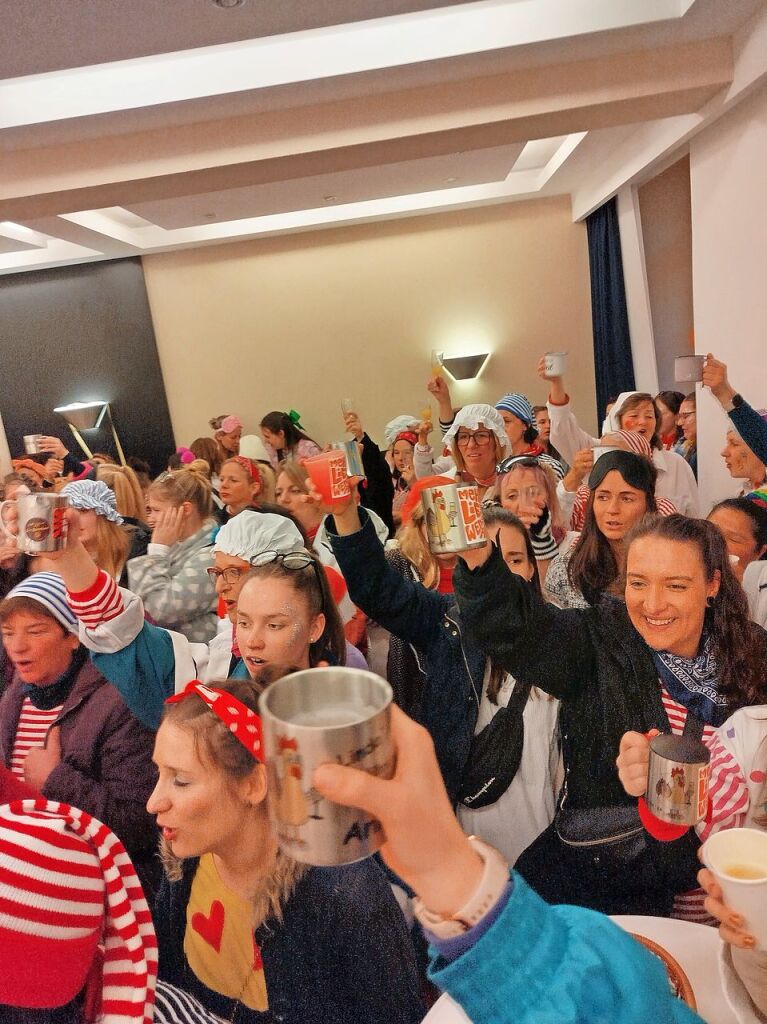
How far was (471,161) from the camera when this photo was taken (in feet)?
18.9

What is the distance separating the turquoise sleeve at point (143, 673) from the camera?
4.82 ft

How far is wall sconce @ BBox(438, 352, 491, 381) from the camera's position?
7.55m

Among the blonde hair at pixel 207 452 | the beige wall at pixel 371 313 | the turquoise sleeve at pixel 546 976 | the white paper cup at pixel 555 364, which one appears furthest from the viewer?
the beige wall at pixel 371 313

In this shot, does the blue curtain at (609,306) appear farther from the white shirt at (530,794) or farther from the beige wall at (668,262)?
the white shirt at (530,794)

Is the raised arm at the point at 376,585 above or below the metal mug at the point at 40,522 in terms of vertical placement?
below

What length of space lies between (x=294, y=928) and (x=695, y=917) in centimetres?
89

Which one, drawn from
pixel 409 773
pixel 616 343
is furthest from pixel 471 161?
pixel 409 773

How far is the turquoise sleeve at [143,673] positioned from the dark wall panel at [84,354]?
22.4ft

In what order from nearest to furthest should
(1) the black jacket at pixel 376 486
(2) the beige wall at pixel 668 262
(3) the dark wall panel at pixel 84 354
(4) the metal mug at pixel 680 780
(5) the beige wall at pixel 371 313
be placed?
1. (4) the metal mug at pixel 680 780
2. (1) the black jacket at pixel 376 486
3. (2) the beige wall at pixel 668 262
4. (5) the beige wall at pixel 371 313
5. (3) the dark wall panel at pixel 84 354

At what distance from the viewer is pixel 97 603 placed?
140cm

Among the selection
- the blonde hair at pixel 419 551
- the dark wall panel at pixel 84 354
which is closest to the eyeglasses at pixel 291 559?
the blonde hair at pixel 419 551

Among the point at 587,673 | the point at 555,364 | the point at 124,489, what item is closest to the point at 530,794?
the point at 587,673

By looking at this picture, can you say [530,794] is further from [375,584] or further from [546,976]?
[546,976]

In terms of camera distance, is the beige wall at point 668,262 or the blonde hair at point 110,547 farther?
the beige wall at point 668,262
